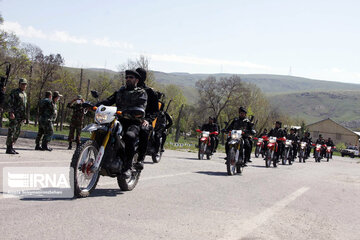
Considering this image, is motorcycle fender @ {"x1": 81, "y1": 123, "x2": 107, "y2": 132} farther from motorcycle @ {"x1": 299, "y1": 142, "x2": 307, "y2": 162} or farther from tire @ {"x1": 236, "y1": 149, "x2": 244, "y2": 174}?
motorcycle @ {"x1": 299, "y1": 142, "x2": 307, "y2": 162}

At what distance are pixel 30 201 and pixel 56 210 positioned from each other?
580 millimetres

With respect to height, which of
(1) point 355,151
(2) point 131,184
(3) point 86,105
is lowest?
(1) point 355,151

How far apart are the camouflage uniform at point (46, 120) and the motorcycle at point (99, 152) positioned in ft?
25.1

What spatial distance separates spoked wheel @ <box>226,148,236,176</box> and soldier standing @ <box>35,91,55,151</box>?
562cm

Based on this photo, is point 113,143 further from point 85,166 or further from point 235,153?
point 235,153

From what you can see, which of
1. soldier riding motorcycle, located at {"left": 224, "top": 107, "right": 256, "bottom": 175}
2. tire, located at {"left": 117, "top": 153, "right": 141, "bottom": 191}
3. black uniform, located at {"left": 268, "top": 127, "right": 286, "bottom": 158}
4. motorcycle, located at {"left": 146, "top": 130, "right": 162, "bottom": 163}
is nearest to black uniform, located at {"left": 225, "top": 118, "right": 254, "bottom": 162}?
soldier riding motorcycle, located at {"left": 224, "top": 107, "right": 256, "bottom": 175}

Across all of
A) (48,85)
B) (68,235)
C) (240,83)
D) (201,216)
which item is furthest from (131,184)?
(240,83)

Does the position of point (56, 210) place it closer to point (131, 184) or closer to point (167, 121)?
point (131, 184)

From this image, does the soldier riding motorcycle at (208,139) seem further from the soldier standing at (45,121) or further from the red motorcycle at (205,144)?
the soldier standing at (45,121)

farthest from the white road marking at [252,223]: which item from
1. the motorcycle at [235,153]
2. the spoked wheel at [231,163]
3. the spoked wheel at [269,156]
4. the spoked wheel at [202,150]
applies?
the spoked wheel at [202,150]

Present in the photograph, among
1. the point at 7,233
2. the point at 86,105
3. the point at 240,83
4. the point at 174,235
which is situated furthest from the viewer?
the point at 240,83

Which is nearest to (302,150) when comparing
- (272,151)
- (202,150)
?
(272,151)

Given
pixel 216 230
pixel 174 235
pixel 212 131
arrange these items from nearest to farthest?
pixel 174 235 < pixel 216 230 < pixel 212 131

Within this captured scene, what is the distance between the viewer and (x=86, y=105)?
6828mm
